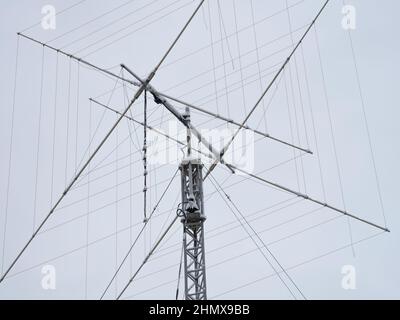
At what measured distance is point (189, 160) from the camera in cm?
3167

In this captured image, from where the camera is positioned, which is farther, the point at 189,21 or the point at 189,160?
the point at 189,160

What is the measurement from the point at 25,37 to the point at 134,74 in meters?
3.86
